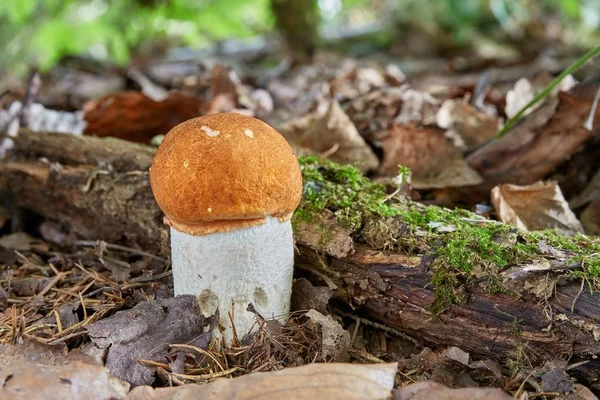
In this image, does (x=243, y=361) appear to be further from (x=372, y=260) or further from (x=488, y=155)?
(x=488, y=155)

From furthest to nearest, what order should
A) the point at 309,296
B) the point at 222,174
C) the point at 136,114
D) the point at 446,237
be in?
1. the point at 136,114
2. the point at 309,296
3. the point at 446,237
4. the point at 222,174

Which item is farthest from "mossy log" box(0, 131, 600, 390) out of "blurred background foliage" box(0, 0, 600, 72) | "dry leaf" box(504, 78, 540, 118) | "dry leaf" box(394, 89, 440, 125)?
"blurred background foliage" box(0, 0, 600, 72)

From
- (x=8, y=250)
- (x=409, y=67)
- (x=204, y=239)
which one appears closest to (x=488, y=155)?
(x=204, y=239)

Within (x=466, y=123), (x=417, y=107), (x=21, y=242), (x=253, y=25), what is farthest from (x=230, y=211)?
(x=253, y=25)

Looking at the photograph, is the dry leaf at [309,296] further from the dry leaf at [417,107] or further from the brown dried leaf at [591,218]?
the dry leaf at [417,107]

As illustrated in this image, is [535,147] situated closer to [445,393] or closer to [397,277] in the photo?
[397,277]

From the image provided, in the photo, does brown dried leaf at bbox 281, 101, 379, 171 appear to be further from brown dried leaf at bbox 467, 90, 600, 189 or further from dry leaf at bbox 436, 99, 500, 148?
brown dried leaf at bbox 467, 90, 600, 189
